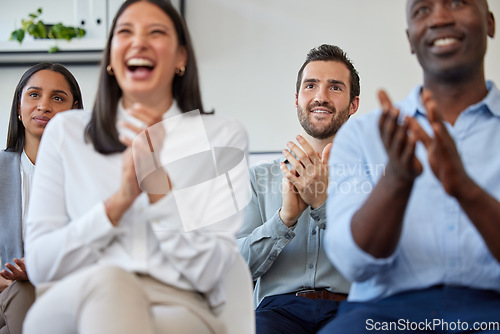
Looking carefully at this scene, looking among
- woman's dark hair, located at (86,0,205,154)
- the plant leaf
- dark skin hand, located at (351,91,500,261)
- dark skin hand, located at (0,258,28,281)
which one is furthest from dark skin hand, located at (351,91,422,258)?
the plant leaf

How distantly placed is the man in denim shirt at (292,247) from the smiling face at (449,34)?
591 mm

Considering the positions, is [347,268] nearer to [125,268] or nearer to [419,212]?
[419,212]

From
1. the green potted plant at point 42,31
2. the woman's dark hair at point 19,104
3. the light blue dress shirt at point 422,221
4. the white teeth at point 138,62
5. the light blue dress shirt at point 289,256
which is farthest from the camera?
the green potted plant at point 42,31

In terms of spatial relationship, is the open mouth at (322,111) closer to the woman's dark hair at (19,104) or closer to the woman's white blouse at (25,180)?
the woman's dark hair at (19,104)

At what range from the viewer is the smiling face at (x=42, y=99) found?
6.79 feet

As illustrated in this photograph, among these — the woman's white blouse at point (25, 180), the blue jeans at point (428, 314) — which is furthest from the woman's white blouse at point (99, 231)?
the woman's white blouse at point (25, 180)

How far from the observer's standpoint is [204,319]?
117 cm

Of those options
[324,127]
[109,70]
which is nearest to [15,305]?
[109,70]

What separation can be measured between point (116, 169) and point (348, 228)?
456mm

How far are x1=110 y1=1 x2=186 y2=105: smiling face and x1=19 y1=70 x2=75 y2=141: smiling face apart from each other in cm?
87

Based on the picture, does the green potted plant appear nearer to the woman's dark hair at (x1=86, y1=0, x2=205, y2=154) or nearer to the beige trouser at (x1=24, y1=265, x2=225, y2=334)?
the woman's dark hair at (x1=86, y1=0, x2=205, y2=154)

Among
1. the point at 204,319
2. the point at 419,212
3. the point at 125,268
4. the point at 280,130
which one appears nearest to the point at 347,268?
the point at 419,212

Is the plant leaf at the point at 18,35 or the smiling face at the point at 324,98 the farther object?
the plant leaf at the point at 18,35

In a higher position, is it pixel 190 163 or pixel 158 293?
pixel 190 163
